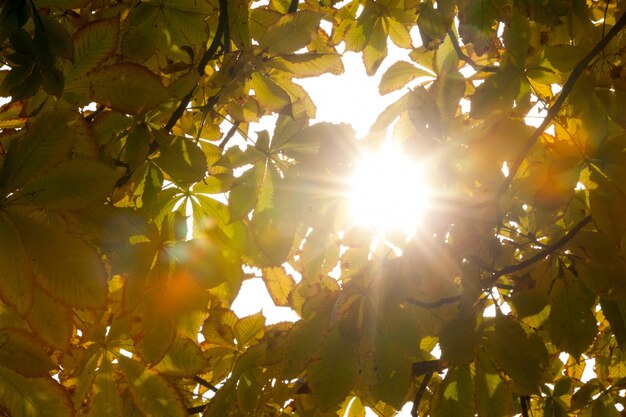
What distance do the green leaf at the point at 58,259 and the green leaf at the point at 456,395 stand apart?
81cm

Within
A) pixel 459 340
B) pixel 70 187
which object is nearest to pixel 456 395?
pixel 459 340

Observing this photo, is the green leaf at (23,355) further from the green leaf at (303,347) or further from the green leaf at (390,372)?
the green leaf at (390,372)

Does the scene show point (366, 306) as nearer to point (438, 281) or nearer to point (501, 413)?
point (438, 281)

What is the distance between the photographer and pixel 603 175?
3.87 feet

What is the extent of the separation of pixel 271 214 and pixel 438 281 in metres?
0.40

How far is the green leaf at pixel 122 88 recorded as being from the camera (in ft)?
3.53

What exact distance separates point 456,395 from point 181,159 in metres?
0.80

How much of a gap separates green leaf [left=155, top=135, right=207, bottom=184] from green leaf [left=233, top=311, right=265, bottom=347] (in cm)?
61

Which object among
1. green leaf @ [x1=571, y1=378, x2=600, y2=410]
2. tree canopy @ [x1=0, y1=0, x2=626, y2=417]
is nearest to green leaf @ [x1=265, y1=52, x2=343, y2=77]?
tree canopy @ [x1=0, y1=0, x2=626, y2=417]

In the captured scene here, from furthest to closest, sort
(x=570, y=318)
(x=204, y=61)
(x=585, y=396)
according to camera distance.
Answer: (x=585, y=396) < (x=204, y=61) < (x=570, y=318)

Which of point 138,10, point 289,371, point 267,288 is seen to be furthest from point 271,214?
point 138,10

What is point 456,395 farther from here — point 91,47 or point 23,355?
A: point 91,47

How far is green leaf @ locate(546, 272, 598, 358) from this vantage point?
4.33ft

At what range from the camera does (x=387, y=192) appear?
4.18 feet
